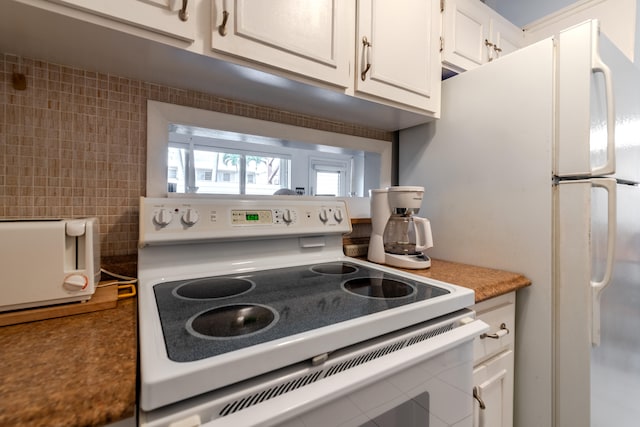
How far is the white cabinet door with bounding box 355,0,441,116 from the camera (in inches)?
39.5

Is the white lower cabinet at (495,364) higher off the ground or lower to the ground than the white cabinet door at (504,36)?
lower

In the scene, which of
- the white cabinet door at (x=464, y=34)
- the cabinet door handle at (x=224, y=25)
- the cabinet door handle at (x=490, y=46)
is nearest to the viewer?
the cabinet door handle at (x=224, y=25)

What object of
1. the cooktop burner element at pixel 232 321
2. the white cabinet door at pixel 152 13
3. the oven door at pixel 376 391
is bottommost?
the oven door at pixel 376 391

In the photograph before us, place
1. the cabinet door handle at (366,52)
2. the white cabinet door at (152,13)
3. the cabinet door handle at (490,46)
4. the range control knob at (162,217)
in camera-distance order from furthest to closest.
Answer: the cabinet door handle at (490,46), the cabinet door handle at (366,52), the range control knob at (162,217), the white cabinet door at (152,13)

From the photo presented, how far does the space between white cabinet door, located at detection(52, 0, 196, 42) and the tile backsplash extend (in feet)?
1.18

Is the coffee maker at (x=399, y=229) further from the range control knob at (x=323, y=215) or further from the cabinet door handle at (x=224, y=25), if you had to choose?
the cabinet door handle at (x=224, y=25)

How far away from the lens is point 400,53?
110 centimetres

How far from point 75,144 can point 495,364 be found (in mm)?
1569

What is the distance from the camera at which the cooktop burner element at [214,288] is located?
2.46 ft

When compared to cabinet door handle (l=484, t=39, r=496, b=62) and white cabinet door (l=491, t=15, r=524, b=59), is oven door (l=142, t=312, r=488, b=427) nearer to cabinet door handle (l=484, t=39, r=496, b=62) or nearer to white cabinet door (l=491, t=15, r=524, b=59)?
cabinet door handle (l=484, t=39, r=496, b=62)

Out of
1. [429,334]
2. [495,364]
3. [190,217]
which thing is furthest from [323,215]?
[495,364]

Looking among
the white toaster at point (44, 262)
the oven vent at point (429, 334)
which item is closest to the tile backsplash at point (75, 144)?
the white toaster at point (44, 262)

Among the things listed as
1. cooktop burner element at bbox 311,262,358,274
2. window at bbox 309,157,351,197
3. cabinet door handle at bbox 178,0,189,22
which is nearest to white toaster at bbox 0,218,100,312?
cabinet door handle at bbox 178,0,189,22

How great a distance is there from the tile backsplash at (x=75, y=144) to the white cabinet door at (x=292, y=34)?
1.31ft
